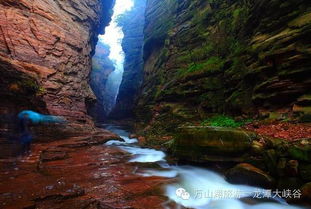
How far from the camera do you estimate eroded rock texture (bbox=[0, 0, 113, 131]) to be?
11.0 m

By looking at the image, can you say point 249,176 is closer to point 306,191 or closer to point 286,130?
point 306,191

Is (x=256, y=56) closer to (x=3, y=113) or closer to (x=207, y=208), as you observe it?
(x=207, y=208)

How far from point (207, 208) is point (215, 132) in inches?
103

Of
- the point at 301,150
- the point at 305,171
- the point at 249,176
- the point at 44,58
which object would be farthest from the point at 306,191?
the point at 44,58

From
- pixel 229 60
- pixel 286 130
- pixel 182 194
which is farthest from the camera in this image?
pixel 229 60

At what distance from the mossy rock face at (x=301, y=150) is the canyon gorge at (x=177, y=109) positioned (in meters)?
0.02

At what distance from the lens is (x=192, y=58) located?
633 inches

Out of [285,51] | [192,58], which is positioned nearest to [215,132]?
[285,51]

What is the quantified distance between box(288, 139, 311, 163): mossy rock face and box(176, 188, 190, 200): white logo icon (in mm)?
2580

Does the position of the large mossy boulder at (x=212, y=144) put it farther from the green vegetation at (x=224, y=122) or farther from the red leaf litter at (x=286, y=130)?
the green vegetation at (x=224, y=122)

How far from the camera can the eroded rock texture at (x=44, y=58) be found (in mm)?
10953

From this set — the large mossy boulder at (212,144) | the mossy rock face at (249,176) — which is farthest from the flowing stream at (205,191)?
the large mossy boulder at (212,144)

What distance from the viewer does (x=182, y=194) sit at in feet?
18.1

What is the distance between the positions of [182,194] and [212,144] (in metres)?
2.11
